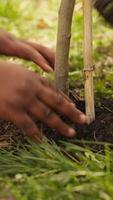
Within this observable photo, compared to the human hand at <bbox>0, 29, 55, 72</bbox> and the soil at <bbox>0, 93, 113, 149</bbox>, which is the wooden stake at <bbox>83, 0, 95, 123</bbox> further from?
the human hand at <bbox>0, 29, 55, 72</bbox>

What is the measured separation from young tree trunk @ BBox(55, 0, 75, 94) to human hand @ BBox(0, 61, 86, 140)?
0.30 m

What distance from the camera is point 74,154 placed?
7.45 ft

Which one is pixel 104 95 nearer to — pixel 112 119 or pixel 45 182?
pixel 112 119

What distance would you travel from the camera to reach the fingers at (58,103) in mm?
2025

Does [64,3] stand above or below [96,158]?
above

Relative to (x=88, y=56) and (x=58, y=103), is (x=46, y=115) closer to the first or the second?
(x=58, y=103)

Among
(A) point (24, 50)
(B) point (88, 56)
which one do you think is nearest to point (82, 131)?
(B) point (88, 56)

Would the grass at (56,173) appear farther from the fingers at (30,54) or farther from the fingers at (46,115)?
the fingers at (30,54)

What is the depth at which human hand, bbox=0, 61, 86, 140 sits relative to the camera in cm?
196

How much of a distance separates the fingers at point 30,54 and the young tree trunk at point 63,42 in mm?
51

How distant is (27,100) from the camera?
6.49 ft

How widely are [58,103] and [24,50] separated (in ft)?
1.26

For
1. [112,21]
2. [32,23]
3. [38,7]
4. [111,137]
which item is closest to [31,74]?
[111,137]

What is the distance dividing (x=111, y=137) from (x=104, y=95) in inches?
23.5
